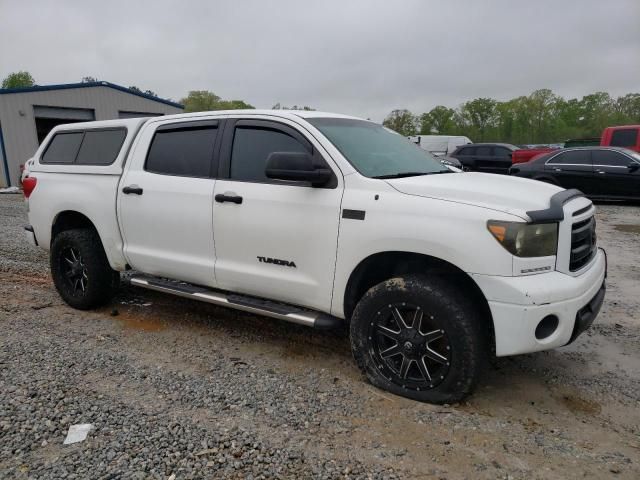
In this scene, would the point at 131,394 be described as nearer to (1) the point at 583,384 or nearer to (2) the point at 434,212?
(2) the point at 434,212

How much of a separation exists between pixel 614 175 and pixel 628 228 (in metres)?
2.81

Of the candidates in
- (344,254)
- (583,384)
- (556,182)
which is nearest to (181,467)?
(344,254)

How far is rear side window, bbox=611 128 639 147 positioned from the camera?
13.3 m

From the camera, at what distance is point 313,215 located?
3.35 meters

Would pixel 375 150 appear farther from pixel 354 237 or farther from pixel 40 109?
pixel 40 109

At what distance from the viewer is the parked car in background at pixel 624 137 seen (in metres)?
13.3

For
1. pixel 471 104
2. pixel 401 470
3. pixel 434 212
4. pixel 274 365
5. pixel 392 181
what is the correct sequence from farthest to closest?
pixel 471 104 → pixel 274 365 → pixel 392 181 → pixel 434 212 → pixel 401 470

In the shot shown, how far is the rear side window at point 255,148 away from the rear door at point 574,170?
405 inches

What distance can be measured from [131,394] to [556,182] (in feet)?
37.6

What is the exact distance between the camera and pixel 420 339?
3.05 m

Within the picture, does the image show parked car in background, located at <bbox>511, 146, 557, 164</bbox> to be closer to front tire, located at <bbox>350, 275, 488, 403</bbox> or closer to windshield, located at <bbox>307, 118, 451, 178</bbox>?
windshield, located at <bbox>307, 118, 451, 178</bbox>

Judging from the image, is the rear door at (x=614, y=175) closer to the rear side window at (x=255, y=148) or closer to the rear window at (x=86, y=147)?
the rear side window at (x=255, y=148)

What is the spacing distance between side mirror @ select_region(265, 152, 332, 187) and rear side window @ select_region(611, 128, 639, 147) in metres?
13.3

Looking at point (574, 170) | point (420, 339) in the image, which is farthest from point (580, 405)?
point (574, 170)
